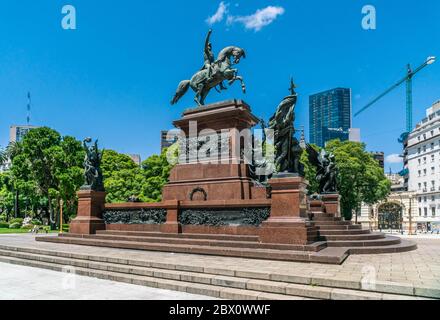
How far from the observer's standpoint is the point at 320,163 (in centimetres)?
2139

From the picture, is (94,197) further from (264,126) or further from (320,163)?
(320,163)

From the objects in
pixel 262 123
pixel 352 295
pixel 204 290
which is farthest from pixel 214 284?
pixel 262 123

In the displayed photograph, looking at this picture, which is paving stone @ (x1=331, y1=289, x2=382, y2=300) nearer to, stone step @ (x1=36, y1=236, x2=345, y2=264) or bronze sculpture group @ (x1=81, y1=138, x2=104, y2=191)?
stone step @ (x1=36, y1=236, x2=345, y2=264)

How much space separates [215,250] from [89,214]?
25.1ft

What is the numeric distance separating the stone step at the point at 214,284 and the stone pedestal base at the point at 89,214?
17.8 ft

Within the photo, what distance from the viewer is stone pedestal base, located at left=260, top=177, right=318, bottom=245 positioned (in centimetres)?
1073

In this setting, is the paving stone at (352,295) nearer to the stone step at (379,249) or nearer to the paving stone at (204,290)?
the paving stone at (204,290)

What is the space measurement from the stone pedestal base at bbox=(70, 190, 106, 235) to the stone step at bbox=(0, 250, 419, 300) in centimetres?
543

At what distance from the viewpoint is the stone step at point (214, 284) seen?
6684 millimetres

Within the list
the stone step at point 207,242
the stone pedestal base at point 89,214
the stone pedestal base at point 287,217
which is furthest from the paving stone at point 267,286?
the stone pedestal base at point 89,214

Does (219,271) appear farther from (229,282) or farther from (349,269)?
(349,269)

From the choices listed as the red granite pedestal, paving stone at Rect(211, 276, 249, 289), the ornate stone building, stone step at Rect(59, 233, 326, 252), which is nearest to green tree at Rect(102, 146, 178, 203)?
the red granite pedestal
